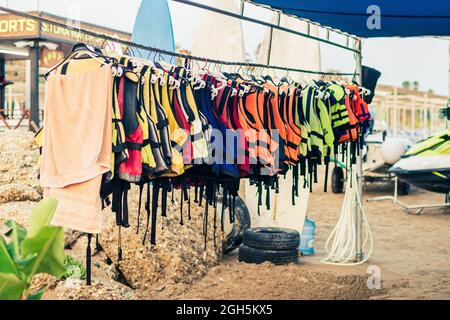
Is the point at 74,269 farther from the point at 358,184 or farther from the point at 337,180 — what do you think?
the point at 337,180

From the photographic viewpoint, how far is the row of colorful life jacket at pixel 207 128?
14.9ft

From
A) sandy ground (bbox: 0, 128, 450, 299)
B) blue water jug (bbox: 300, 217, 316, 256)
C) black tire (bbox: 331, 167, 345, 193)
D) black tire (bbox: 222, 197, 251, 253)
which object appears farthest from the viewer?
black tire (bbox: 331, 167, 345, 193)

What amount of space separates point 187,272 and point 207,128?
8.48 ft

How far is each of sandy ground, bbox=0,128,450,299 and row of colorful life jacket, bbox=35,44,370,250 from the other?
1156 mm

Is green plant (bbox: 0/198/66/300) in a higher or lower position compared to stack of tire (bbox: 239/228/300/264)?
higher

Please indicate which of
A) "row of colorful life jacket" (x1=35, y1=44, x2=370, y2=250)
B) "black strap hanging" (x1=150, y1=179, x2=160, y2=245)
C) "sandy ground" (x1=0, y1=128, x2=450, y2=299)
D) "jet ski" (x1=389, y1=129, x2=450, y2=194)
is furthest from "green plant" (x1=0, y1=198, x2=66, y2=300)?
"jet ski" (x1=389, y1=129, x2=450, y2=194)

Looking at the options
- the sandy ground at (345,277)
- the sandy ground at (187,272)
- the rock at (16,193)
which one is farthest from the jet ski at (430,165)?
the rock at (16,193)

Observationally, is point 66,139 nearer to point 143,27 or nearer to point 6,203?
point 143,27

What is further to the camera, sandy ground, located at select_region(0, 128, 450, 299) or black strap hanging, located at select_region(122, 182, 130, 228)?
sandy ground, located at select_region(0, 128, 450, 299)

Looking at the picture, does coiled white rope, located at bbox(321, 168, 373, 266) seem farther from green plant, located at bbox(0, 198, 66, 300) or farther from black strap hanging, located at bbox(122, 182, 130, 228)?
green plant, located at bbox(0, 198, 66, 300)

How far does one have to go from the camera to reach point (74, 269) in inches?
245

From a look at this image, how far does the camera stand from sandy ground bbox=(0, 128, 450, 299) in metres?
6.82

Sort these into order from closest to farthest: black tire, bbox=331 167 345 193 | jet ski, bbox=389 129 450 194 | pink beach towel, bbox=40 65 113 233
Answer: pink beach towel, bbox=40 65 113 233
jet ski, bbox=389 129 450 194
black tire, bbox=331 167 345 193
